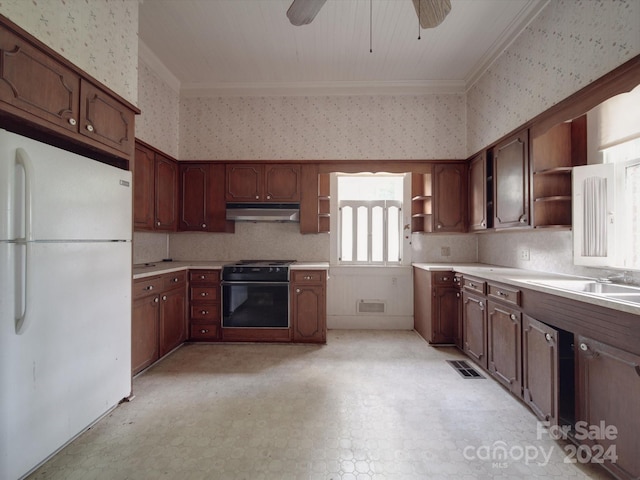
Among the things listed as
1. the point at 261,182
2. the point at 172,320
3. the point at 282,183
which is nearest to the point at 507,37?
the point at 282,183

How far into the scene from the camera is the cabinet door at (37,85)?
1.23 m

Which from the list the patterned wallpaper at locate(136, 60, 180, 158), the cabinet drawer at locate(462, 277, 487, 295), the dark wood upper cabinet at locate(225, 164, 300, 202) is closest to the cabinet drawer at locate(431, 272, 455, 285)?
the cabinet drawer at locate(462, 277, 487, 295)

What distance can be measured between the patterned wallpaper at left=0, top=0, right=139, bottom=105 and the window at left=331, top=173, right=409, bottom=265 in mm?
2473

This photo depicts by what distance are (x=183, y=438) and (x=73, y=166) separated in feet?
5.58

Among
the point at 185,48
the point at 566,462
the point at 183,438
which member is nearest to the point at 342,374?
the point at 183,438

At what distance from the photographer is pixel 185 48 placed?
9.42ft

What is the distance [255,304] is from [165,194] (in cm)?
167

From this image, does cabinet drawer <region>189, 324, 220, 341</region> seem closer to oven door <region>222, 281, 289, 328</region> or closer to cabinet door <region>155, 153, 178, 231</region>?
oven door <region>222, 281, 289, 328</region>

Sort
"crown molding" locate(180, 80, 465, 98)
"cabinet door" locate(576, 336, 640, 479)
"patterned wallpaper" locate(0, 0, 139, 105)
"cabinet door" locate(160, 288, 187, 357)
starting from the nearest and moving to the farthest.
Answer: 1. "cabinet door" locate(576, 336, 640, 479)
2. "patterned wallpaper" locate(0, 0, 139, 105)
3. "cabinet door" locate(160, 288, 187, 357)
4. "crown molding" locate(180, 80, 465, 98)

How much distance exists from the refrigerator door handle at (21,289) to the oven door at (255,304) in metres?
1.82

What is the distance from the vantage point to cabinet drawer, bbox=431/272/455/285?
3.00m

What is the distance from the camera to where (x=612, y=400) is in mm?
1271

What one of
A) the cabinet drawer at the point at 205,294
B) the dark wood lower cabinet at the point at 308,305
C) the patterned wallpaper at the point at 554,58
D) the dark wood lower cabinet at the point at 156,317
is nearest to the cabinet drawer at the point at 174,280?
the dark wood lower cabinet at the point at 156,317

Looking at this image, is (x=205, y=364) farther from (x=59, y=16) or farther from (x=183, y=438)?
(x=59, y=16)
